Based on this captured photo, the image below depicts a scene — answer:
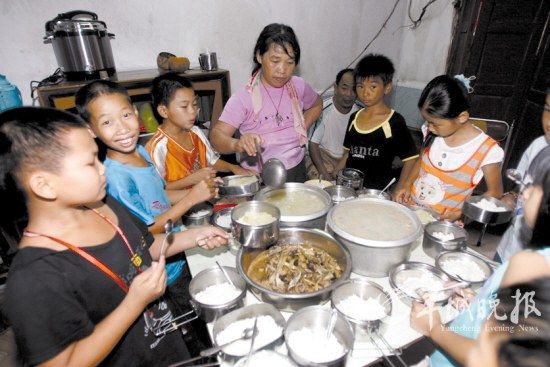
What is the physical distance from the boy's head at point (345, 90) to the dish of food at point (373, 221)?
84.6 inches

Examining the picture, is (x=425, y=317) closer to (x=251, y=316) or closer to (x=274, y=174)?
(x=251, y=316)

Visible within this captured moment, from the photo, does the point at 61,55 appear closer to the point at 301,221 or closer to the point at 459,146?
the point at 301,221

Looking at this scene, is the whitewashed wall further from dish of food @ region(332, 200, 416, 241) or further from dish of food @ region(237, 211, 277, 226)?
dish of food @ region(332, 200, 416, 241)

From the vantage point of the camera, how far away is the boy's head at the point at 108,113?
5.65ft

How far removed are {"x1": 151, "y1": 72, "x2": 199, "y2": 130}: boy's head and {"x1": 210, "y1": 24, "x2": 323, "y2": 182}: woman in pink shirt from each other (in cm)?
31

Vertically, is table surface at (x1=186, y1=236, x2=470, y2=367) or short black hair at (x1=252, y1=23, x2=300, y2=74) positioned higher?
short black hair at (x1=252, y1=23, x2=300, y2=74)

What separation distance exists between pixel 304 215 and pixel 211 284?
0.70 m

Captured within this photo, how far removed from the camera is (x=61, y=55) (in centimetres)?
Result: 307

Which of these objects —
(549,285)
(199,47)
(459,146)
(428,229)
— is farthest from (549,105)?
(199,47)

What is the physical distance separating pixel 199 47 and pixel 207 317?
4.25m

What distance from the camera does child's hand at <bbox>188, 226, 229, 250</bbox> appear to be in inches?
69.9

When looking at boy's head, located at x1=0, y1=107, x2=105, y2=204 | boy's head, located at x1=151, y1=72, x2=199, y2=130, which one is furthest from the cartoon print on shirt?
boy's head, located at x1=0, y1=107, x2=105, y2=204

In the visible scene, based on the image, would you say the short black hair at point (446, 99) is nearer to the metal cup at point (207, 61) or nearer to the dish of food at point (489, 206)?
the dish of food at point (489, 206)

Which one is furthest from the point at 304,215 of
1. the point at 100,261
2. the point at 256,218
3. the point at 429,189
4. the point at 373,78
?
the point at 373,78
